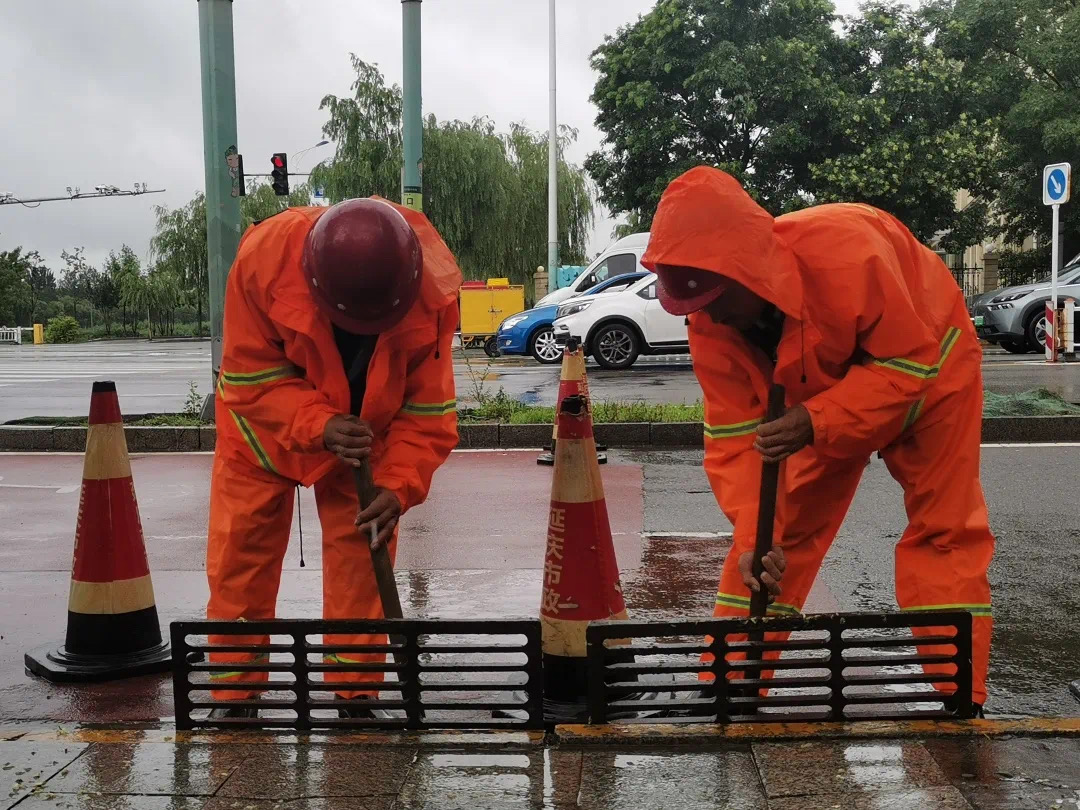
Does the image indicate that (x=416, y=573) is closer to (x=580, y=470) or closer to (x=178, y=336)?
(x=580, y=470)

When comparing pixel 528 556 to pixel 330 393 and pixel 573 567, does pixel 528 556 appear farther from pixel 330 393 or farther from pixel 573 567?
pixel 330 393

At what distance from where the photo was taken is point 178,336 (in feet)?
170

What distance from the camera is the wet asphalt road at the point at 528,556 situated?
388 centimetres

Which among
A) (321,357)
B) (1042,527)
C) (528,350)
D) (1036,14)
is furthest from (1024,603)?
(1036,14)

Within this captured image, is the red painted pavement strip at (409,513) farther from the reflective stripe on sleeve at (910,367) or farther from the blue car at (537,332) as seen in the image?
the blue car at (537,332)

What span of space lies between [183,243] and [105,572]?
46054 mm

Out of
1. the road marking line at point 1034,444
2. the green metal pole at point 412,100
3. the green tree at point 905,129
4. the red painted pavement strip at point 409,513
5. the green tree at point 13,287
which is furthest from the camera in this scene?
the green tree at point 13,287

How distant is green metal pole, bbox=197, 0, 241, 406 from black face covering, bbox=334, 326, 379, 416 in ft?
21.7

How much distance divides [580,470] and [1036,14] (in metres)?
26.9

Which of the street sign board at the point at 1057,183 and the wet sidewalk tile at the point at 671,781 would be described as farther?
the street sign board at the point at 1057,183

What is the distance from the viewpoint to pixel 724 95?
27.5 m

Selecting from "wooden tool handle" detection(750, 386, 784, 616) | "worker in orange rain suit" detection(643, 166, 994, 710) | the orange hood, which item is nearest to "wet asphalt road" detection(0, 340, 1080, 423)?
"worker in orange rain suit" detection(643, 166, 994, 710)

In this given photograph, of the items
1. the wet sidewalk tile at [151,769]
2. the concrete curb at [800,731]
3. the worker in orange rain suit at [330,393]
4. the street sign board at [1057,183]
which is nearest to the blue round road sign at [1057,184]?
the street sign board at [1057,183]

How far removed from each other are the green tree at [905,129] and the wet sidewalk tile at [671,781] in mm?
25606
